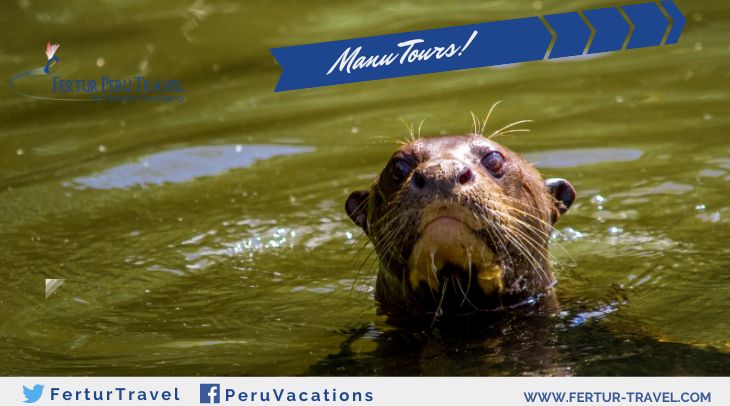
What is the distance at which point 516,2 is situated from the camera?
1143cm

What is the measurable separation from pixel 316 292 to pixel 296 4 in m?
5.50

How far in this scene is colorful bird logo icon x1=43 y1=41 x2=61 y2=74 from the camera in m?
11.0

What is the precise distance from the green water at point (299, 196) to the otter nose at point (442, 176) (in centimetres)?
66

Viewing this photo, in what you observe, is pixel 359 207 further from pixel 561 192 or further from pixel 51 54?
A: pixel 51 54

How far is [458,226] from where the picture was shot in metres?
5.41

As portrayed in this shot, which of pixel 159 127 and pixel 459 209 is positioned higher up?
pixel 159 127

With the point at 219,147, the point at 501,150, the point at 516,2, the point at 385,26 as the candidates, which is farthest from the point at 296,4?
the point at 501,150

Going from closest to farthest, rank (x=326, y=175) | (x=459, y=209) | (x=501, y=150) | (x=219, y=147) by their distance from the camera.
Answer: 1. (x=459, y=209)
2. (x=501, y=150)
3. (x=326, y=175)
4. (x=219, y=147)

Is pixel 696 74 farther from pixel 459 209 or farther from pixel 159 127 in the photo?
pixel 459 209
